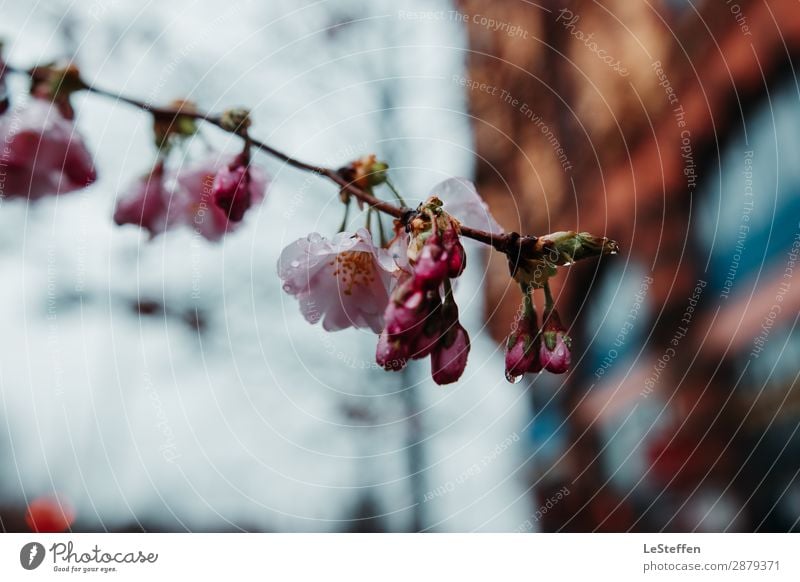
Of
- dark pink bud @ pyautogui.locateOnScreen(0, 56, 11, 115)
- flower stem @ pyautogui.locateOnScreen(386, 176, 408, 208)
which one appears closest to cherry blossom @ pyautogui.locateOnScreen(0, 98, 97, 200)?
dark pink bud @ pyautogui.locateOnScreen(0, 56, 11, 115)

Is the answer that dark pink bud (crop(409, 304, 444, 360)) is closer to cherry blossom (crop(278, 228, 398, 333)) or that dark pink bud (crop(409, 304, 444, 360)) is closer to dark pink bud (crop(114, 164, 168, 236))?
cherry blossom (crop(278, 228, 398, 333))

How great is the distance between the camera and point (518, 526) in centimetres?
61

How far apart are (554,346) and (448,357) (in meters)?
0.08

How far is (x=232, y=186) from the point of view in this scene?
19.4 inches

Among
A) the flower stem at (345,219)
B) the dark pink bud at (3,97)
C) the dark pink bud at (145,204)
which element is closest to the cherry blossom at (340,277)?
the flower stem at (345,219)

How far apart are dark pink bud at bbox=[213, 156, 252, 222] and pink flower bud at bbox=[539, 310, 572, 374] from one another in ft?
0.83

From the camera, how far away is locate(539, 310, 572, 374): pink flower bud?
16.3 inches

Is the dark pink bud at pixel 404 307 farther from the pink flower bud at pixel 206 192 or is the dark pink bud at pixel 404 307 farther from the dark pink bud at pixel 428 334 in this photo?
the pink flower bud at pixel 206 192

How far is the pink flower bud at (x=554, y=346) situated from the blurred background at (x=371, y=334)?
0.19 meters

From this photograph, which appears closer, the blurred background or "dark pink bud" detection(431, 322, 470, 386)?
"dark pink bud" detection(431, 322, 470, 386)

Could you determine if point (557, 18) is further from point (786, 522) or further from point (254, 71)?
point (786, 522)

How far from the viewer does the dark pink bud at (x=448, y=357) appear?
384 mm

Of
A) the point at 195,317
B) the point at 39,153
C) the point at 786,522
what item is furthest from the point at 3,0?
the point at 786,522

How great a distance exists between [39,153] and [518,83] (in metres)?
0.56
